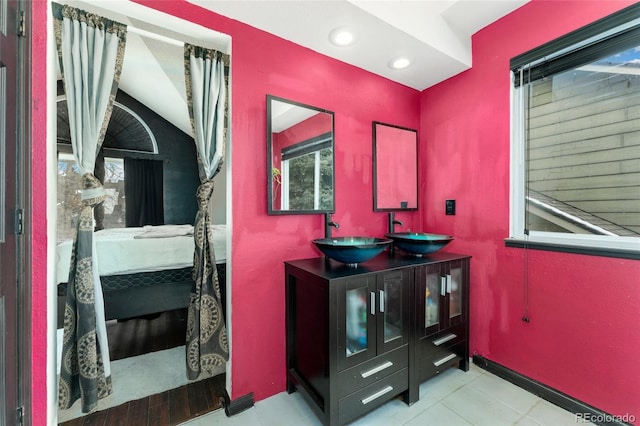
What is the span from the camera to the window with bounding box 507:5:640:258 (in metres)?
1.45

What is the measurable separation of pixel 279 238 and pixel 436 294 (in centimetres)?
117

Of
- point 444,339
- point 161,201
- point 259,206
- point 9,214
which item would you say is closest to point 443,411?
point 444,339

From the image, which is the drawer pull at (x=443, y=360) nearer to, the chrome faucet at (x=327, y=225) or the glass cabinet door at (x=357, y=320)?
the glass cabinet door at (x=357, y=320)

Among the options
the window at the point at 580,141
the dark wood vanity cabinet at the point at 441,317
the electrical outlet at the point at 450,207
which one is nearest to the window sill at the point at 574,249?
the window at the point at 580,141

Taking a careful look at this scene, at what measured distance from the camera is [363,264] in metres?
1.70

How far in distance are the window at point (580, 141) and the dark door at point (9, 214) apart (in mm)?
2679

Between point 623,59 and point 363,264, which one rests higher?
point 623,59

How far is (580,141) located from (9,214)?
2.93m

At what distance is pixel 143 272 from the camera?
7.34ft

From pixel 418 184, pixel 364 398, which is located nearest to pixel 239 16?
pixel 418 184

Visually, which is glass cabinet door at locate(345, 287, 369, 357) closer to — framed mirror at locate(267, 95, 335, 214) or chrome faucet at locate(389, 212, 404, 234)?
framed mirror at locate(267, 95, 335, 214)

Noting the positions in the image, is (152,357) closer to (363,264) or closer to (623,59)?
(363,264)

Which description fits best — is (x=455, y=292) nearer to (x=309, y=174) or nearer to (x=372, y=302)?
(x=372, y=302)

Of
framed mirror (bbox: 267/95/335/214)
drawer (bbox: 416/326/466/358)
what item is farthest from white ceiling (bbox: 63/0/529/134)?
drawer (bbox: 416/326/466/358)
